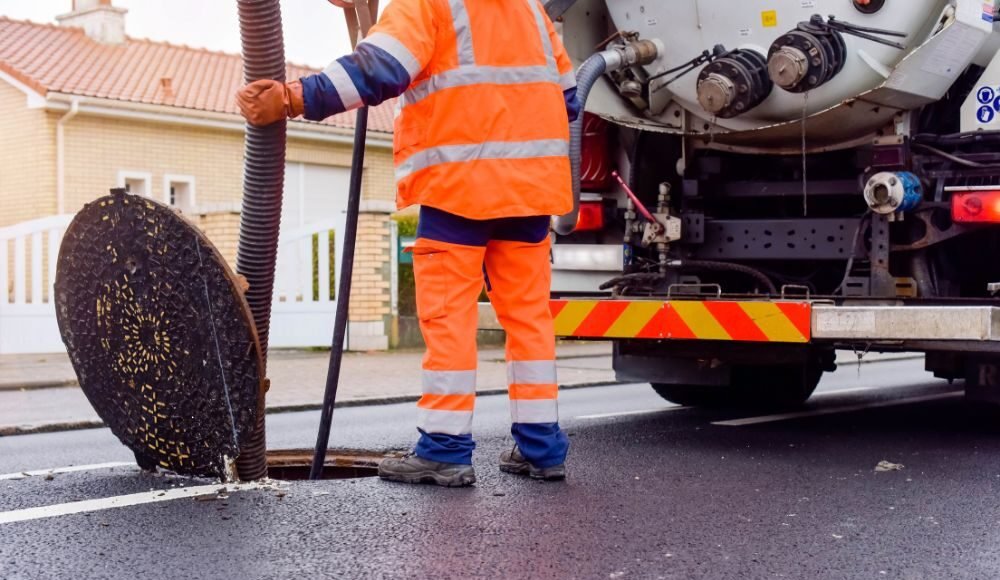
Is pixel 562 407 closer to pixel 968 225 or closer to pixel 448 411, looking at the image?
pixel 968 225

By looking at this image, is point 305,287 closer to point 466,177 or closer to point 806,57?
point 806,57

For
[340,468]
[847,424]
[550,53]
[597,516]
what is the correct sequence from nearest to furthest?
[597,516]
[550,53]
[340,468]
[847,424]

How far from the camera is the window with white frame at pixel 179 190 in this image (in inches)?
794

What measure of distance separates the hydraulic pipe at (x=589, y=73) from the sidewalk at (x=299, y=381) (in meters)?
2.91

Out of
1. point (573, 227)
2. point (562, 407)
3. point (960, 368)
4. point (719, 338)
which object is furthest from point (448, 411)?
point (562, 407)

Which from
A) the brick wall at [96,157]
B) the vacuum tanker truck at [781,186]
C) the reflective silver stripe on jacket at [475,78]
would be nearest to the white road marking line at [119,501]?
the reflective silver stripe on jacket at [475,78]

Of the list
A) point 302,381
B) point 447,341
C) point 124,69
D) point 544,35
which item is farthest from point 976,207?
point 124,69

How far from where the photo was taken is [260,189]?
4211 mm

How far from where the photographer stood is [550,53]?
15.0 ft

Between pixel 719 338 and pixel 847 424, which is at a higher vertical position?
pixel 719 338

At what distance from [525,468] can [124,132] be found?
16042mm

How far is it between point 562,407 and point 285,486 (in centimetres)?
402

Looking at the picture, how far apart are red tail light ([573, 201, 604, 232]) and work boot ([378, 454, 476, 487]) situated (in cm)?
235

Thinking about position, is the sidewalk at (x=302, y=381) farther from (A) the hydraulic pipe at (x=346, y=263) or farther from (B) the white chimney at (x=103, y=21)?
(B) the white chimney at (x=103, y=21)
